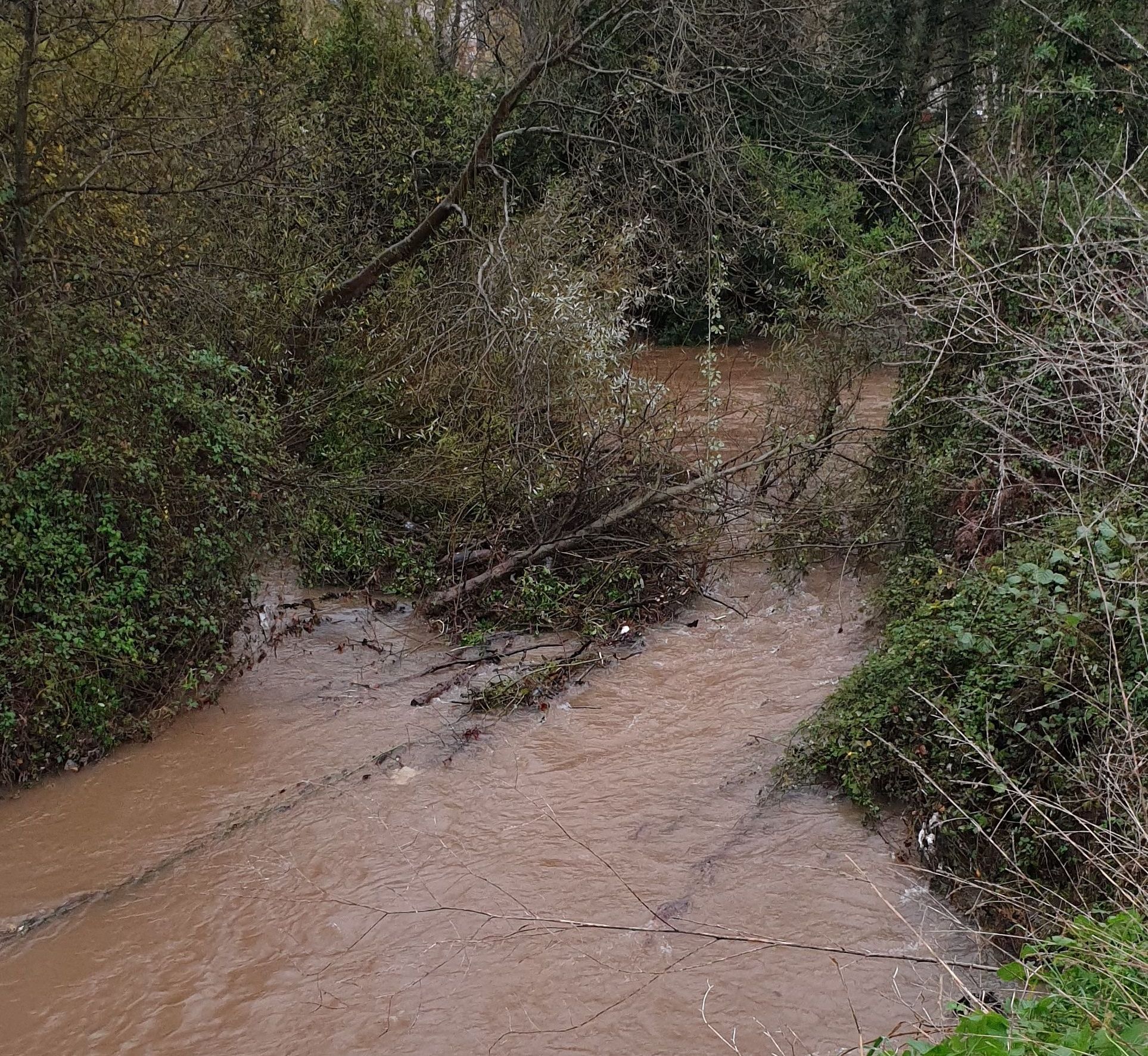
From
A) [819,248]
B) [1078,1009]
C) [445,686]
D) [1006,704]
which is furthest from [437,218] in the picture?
[1078,1009]

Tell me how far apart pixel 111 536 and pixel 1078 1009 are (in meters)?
6.11

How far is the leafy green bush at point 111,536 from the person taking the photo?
6.48 m

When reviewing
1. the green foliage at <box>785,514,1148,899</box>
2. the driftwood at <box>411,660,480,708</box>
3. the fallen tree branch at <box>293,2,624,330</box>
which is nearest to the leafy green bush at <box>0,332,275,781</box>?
the driftwood at <box>411,660,480,708</box>

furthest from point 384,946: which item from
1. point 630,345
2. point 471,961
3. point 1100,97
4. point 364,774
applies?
point 1100,97

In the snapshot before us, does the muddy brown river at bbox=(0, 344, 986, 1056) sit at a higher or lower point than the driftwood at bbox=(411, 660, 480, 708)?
lower

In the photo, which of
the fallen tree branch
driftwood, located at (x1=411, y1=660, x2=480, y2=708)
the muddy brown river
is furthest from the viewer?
the fallen tree branch

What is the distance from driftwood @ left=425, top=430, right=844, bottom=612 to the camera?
9.31m

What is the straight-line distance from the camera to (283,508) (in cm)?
823

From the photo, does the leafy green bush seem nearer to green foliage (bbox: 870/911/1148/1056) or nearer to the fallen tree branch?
the fallen tree branch

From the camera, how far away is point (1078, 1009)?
3.15 meters

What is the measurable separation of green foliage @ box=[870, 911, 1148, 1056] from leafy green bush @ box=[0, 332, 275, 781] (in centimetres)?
536

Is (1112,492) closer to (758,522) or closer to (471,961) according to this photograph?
(758,522)

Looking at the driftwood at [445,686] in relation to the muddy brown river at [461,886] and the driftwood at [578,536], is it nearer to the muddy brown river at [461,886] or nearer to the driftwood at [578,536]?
the muddy brown river at [461,886]

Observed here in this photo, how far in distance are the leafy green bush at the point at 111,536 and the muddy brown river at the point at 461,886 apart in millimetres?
481
